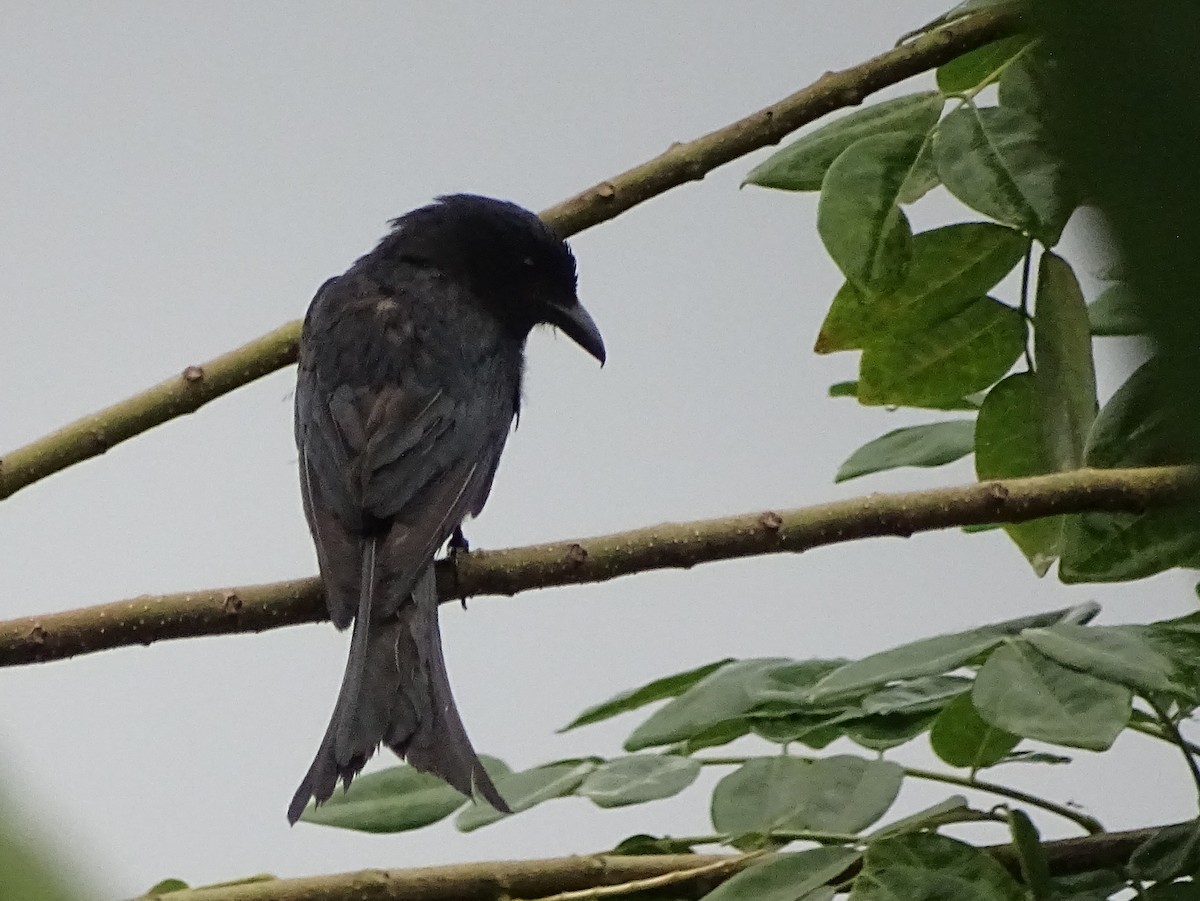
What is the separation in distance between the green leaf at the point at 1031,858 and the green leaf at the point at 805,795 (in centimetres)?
14

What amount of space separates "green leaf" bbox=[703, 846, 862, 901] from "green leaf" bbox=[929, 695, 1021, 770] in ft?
0.63

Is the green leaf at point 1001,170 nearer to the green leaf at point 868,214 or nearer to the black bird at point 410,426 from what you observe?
the green leaf at point 868,214

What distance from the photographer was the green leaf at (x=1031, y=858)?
44.4 inches

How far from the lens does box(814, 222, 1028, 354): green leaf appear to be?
158 centimetres

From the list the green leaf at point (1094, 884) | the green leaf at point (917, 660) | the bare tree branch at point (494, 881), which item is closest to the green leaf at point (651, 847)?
the bare tree branch at point (494, 881)

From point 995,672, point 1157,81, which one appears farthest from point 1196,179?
point 995,672

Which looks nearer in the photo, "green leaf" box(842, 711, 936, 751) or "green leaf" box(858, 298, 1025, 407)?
"green leaf" box(842, 711, 936, 751)

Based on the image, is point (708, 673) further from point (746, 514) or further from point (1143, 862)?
point (1143, 862)

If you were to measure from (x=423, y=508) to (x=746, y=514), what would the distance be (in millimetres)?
723

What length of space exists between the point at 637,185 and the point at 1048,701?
3.45 feet

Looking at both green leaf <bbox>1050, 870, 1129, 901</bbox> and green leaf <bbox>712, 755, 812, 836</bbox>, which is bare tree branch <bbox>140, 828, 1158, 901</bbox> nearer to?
green leaf <bbox>712, 755, 812, 836</bbox>

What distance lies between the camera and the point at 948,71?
180 cm

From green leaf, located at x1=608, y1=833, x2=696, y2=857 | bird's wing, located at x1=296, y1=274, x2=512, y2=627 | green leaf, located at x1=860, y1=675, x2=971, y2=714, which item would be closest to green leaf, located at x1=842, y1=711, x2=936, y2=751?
green leaf, located at x1=860, y1=675, x2=971, y2=714

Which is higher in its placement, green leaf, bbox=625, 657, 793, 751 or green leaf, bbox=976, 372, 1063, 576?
green leaf, bbox=976, 372, 1063, 576
